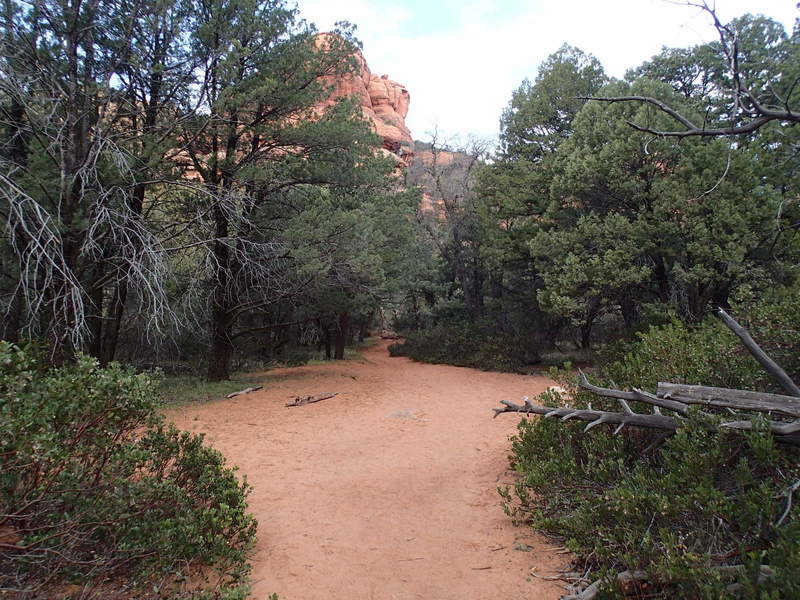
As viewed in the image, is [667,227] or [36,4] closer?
[36,4]

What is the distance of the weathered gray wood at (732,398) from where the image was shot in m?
3.07

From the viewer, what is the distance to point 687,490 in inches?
121

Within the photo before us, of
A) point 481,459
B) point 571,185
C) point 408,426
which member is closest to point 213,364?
point 408,426

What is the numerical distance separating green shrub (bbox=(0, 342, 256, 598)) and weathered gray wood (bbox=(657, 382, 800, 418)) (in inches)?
133

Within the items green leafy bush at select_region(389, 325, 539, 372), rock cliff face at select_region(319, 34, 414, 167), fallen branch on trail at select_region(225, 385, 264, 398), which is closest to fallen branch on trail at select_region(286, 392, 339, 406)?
fallen branch on trail at select_region(225, 385, 264, 398)

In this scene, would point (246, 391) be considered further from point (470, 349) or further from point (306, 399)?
point (470, 349)

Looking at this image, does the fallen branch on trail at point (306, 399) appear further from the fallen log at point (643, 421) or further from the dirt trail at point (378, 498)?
the fallen log at point (643, 421)

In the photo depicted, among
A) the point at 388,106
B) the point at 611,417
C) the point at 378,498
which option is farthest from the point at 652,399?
the point at 388,106

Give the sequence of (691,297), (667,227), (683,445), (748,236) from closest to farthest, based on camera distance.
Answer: (683,445) < (748,236) < (667,227) < (691,297)

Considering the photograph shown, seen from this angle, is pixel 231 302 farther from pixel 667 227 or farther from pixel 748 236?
pixel 748 236

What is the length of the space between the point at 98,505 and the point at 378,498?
108 inches

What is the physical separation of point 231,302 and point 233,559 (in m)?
9.72

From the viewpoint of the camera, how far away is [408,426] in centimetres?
824

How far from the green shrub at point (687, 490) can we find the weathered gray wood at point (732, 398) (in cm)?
18
